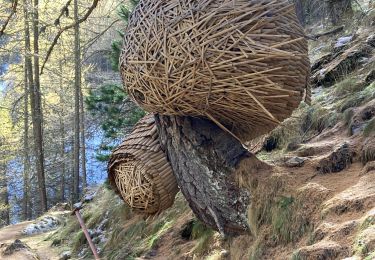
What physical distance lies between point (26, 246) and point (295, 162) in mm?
5262

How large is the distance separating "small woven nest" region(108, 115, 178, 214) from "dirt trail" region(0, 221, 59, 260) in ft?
11.2

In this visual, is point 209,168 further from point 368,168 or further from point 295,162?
point 368,168

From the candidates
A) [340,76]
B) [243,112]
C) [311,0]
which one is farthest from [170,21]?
[311,0]

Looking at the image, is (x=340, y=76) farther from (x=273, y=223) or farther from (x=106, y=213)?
(x=106, y=213)

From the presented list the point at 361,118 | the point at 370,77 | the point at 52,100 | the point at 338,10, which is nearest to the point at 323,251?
the point at 361,118

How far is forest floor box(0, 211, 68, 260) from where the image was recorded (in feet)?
22.4

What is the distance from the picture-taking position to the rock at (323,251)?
241cm

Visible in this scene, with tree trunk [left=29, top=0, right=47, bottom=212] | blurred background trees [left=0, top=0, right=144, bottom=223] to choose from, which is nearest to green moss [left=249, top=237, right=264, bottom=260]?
blurred background trees [left=0, top=0, right=144, bottom=223]

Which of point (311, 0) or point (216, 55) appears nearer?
point (216, 55)

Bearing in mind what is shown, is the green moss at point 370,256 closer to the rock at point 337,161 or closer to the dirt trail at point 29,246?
the rock at point 337,161

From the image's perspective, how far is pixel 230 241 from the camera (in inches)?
141

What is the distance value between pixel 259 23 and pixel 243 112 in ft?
2.02

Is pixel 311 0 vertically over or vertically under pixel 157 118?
over

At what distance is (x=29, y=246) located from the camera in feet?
29.7
